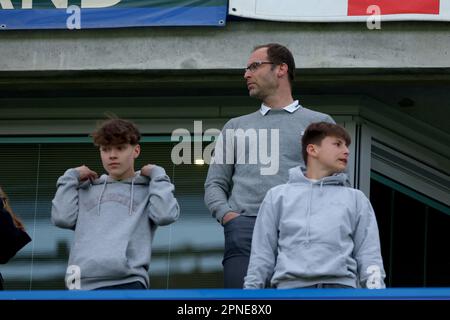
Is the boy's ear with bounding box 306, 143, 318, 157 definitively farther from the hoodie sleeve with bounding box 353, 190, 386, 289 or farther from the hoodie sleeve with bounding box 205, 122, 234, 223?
the hoodie sleeve with bounding box 205, 122, 234, 223

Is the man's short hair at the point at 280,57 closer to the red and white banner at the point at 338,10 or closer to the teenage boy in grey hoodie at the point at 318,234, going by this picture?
the teenage boy in grey hoodie at the point at 318,234

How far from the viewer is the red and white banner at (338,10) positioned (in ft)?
30.9

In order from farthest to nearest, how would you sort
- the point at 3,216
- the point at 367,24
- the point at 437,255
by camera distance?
1. the point at 437,255
2. the point at 367,24
3. the point at 3,216

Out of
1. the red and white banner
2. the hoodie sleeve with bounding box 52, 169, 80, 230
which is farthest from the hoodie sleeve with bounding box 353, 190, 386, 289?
the red and white banner

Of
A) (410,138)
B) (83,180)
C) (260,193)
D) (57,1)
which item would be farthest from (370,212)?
(410,138)

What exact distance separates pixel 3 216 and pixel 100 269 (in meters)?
0.64

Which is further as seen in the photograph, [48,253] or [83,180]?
[48,253]

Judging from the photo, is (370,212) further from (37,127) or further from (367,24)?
(37,127)

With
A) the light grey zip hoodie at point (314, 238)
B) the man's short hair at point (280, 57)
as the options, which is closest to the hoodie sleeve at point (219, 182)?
the man's short hair at point (280, 57)

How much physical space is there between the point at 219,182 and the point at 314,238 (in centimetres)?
138

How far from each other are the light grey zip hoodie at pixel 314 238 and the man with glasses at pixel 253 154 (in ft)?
2.49

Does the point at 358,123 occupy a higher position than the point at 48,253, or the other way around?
the point at 358,123

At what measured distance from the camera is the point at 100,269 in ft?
21.2

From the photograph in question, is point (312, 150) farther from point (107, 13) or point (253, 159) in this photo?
point (107, 13)
